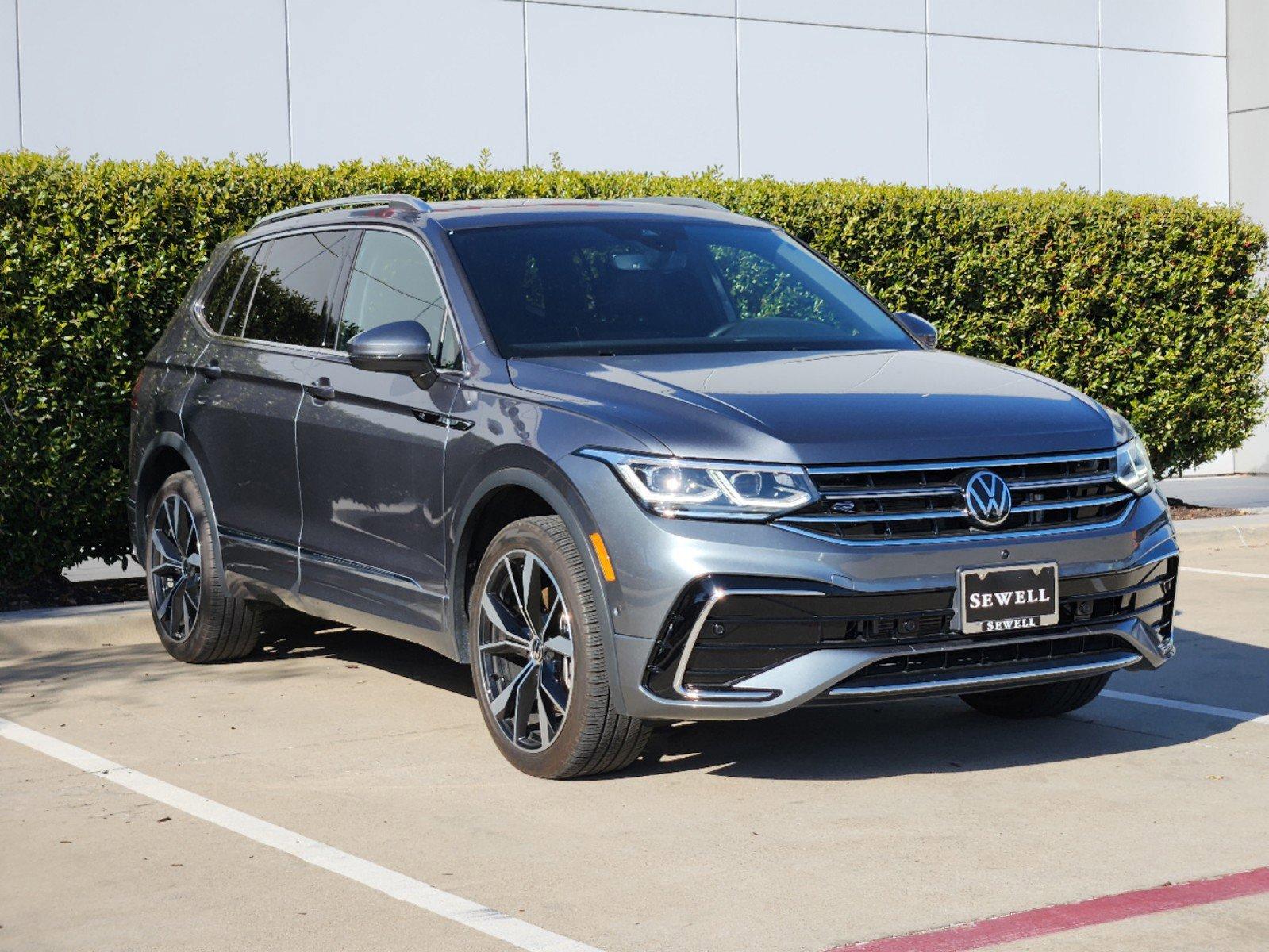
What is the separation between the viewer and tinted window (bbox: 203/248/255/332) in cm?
810

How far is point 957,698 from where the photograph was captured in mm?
7078

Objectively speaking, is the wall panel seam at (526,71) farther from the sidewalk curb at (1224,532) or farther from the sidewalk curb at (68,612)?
the sidewalk curb at (68,612)

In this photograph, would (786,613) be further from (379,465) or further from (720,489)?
(379,465)

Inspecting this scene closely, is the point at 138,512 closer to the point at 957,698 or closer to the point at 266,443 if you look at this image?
the point at 266,443

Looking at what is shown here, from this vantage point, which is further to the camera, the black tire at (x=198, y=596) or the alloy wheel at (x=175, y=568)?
the alloy wheel at (x=175, y=568)

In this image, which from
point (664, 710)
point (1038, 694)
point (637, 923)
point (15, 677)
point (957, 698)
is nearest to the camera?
point (637, 923)

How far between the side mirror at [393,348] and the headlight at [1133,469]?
2327mm

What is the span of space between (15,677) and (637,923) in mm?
4554

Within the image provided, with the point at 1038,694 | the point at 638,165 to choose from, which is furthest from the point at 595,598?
the point at 638,165

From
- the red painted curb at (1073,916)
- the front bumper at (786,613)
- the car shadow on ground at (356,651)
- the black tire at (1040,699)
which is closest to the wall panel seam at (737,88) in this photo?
the car shadow on ground at (356,651)

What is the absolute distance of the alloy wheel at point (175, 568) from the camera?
8023 mm

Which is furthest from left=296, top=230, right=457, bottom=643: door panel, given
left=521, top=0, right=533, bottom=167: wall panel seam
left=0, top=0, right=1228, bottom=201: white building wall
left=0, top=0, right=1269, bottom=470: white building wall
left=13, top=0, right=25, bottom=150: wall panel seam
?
left=521, top=0, right=533, bottom=167: wall panel seam

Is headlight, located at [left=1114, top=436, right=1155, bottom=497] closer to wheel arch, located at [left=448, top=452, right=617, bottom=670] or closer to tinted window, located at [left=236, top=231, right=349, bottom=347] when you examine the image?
wheel arch, located at [left=448, top=452, right=617, bottom=670]

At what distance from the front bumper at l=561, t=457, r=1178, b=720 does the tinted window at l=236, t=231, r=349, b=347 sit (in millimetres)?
2148
